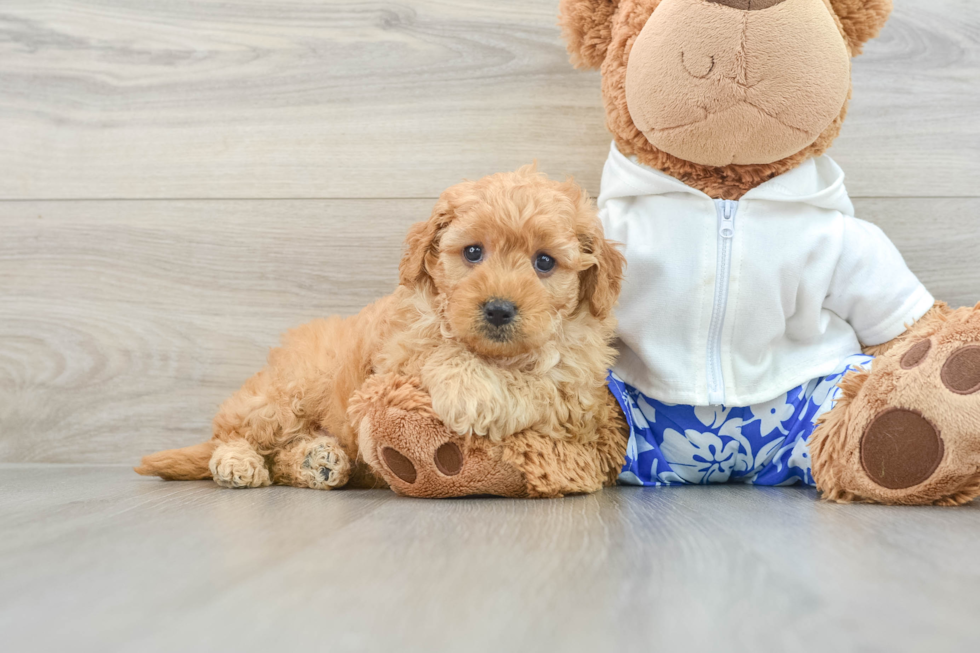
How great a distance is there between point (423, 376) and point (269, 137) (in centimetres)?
71

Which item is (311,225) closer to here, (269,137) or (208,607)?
(269,137)

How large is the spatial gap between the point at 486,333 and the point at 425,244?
162mm

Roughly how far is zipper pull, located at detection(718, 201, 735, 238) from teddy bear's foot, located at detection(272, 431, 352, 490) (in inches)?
25.1

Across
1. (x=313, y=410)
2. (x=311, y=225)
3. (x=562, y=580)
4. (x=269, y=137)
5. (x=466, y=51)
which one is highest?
(x=466, y=51)

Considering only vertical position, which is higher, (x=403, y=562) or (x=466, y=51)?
(x=466, y=51)

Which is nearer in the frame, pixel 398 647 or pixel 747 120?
pixel 398 647

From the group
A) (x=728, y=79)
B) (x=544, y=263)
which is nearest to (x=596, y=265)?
(x=544, y=263)

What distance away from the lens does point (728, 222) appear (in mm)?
1069

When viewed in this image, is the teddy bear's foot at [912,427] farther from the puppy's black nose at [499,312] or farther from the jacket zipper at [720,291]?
the puppy's black nose at [499,312]

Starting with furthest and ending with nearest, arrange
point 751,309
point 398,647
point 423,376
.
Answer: point 751,309
point 423,376
point 398,647

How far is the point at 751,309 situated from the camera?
1.06 meters

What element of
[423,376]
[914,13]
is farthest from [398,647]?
[914,13]

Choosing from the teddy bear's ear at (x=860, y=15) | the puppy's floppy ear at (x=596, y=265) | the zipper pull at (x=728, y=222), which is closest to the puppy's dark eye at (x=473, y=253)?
the puppy's floppy ear at (x=596, y=265)

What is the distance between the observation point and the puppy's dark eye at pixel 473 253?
0.94m
